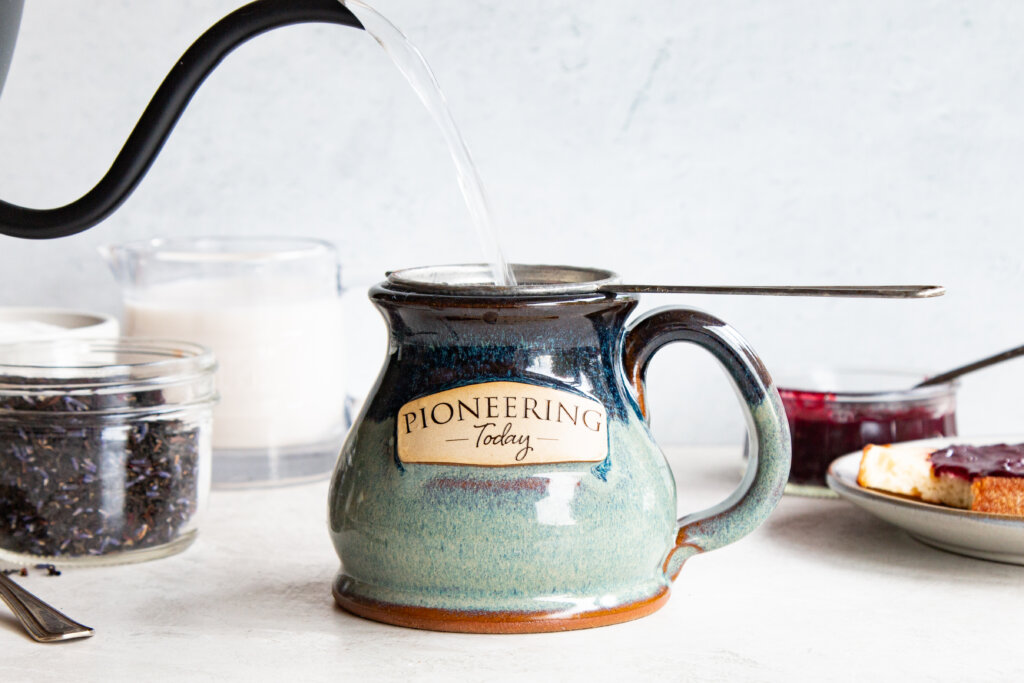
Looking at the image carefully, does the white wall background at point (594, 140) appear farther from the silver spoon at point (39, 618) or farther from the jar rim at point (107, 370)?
the silver spoon at point (39, 618)

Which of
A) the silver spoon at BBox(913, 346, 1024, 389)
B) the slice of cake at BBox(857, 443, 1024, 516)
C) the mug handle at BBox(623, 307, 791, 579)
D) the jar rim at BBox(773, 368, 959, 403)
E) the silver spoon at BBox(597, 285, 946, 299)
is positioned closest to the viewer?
the silver spoon at BBox(597, 285, 946, 299)

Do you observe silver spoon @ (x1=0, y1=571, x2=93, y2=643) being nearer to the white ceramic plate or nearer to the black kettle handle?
the black kettle handle

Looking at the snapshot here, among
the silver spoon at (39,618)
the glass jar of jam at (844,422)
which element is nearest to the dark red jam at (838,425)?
the glass jar of jam at (844,422)

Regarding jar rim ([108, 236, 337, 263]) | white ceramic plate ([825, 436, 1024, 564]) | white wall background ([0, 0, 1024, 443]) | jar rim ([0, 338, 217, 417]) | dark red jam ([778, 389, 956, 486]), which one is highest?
white wall background ([0, 0, 1024, 443])

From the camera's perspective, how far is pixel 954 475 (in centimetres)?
82

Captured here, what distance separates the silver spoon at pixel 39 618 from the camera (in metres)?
0.66

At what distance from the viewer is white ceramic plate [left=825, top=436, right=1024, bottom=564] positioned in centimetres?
77

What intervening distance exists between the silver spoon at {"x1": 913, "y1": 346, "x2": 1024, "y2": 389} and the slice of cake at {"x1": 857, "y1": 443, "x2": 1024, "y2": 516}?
5.9 inches

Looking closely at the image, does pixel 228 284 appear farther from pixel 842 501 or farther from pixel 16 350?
pixel 842 501

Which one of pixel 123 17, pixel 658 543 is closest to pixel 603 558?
pixel 658 543

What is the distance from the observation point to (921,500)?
850 millimetres

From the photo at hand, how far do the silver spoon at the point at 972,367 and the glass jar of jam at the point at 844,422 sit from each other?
0.05ft

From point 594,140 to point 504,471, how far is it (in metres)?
0.70

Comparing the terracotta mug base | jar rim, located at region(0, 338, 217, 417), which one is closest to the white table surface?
the terracotta mug base
